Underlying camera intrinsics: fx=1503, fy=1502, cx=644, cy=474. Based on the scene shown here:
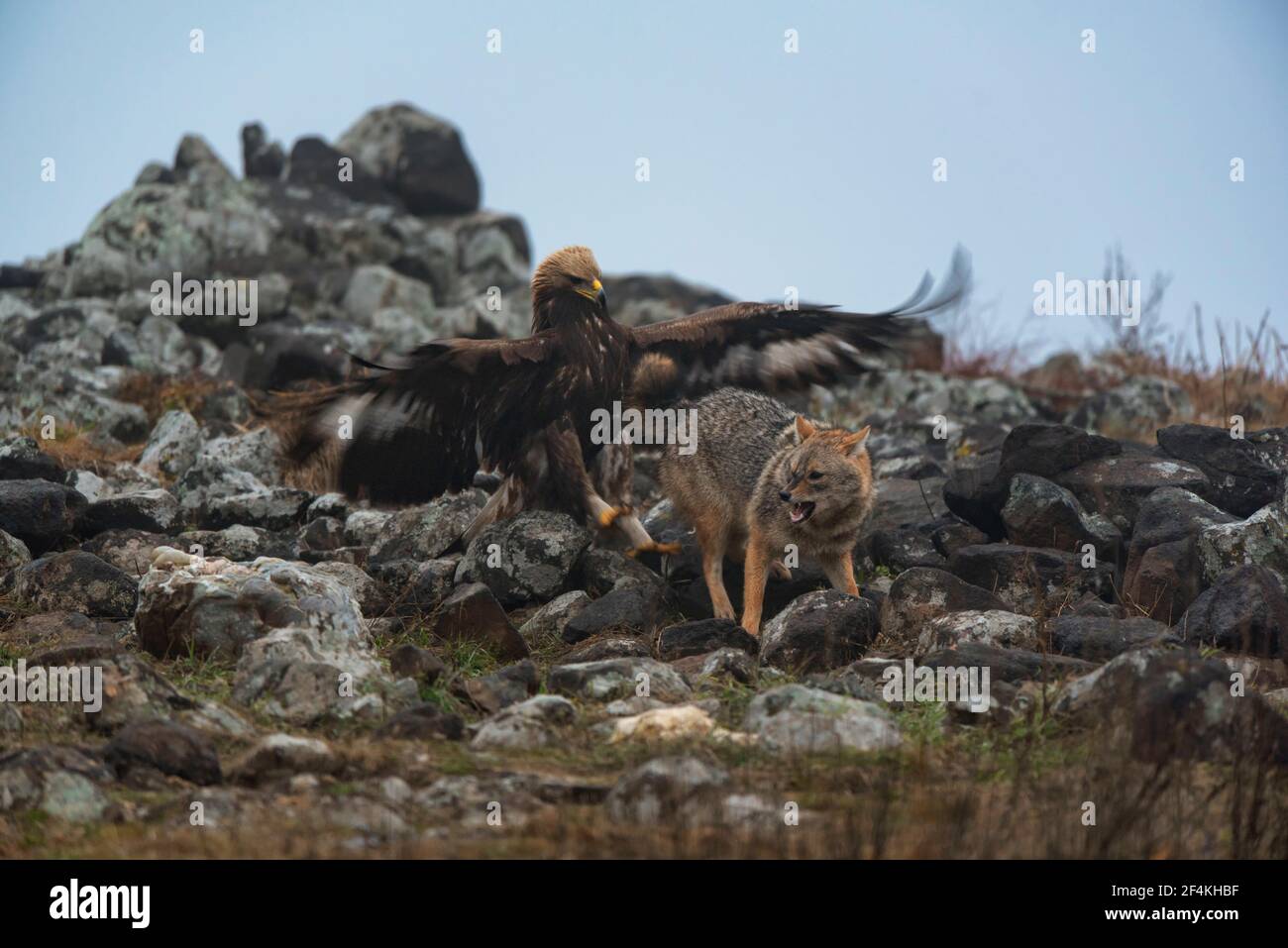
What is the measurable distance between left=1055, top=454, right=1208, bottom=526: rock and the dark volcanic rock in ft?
0.59

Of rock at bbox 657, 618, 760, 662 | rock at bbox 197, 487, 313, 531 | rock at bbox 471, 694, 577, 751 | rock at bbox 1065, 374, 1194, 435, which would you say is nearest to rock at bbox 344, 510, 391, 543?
rock at bbox 197, 487, 313, 531

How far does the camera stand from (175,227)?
22.5 metres

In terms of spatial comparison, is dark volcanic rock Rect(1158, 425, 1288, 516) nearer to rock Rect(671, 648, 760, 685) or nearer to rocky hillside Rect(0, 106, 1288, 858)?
rocky hillside Rect(0, 106, 1288, 858)

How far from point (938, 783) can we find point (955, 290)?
5.24m

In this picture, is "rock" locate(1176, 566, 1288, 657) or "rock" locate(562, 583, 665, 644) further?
"rock" locate(562, 583, 665, 644)

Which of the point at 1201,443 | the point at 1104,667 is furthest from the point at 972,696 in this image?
the point at 1201,443

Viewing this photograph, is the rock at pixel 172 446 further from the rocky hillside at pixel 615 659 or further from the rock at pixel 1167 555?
the rock at pixel 1167 555

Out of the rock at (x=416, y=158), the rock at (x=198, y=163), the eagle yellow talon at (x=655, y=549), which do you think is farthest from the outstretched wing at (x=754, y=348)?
the rock at (x=416, y=158)

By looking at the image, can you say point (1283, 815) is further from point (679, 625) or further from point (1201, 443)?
point (1201, 443)

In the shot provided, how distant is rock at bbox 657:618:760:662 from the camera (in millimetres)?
8953

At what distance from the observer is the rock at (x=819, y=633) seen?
8555mm

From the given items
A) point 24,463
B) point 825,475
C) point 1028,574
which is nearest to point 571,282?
point 825,475

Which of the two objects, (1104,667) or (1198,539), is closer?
(1104,667)
